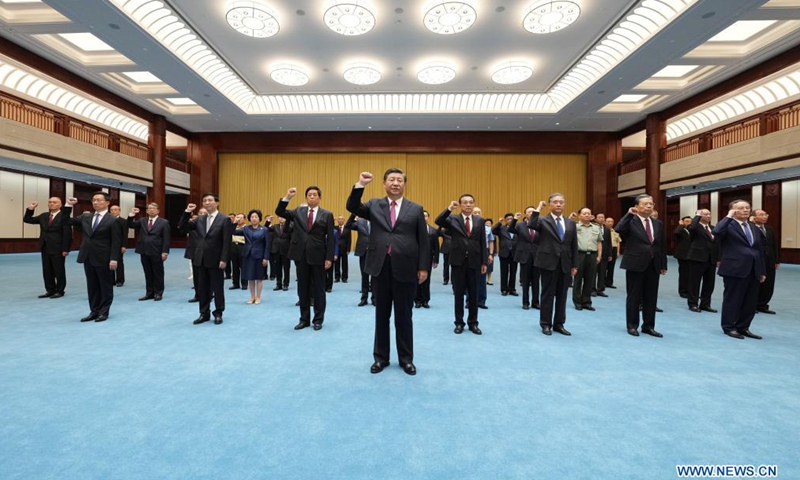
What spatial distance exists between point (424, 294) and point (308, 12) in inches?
331

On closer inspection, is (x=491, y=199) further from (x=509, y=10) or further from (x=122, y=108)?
(x=122, y=108)

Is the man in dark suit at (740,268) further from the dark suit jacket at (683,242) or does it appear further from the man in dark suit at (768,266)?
the man in dark suit at (768,266)

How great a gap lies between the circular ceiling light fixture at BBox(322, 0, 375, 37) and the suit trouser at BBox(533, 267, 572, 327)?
8600 millimetres

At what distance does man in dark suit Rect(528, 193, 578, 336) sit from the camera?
175 inches

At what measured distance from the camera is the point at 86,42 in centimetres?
1178

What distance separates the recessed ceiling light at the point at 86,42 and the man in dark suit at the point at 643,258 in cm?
1421

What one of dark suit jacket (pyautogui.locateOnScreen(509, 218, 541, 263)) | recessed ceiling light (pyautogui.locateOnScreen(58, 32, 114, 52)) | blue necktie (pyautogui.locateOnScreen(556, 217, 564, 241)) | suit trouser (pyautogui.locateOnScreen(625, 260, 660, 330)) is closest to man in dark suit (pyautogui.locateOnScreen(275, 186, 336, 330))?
blue necktie (pyautogui.locateOnScreen(556, 217, 564, 241))

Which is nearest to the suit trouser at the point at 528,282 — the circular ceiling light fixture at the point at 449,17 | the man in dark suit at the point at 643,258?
the man in dark suit at the point at 643,258

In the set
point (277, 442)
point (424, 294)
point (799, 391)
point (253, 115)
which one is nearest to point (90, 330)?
point (277, 442)

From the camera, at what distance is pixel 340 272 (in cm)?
983

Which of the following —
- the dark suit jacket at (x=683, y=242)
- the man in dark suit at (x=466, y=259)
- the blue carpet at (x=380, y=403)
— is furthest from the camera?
the dark suit jacket at (x=683, y=242)

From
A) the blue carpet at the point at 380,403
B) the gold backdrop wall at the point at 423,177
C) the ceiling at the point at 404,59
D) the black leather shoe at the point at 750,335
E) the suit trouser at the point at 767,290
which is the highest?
the ceiling at the point at 404,59

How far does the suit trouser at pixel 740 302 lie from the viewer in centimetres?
437

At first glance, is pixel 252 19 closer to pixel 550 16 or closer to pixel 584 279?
pixel 550 16
